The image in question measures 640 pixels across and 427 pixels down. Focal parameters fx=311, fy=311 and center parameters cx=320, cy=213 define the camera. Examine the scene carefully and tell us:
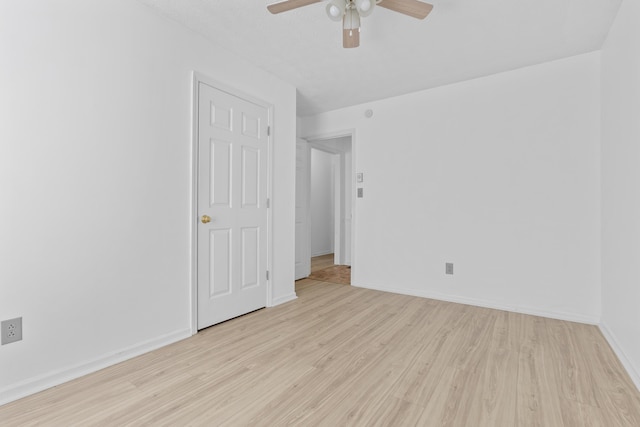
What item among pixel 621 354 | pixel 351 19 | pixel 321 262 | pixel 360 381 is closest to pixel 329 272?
pixel 321 262

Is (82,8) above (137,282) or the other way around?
above

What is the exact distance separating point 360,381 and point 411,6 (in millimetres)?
2231

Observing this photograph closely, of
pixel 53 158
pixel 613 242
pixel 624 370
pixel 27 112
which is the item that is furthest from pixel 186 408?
pixel 613 242

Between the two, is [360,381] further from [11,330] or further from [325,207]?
[325,207]

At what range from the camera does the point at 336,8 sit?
73.9 inches

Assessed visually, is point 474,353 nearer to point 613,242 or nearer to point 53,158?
point 613,242

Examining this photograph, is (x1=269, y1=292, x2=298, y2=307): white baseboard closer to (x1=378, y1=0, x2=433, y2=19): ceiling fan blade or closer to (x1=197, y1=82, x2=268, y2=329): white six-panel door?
(x1=197, y1=82, x2=268, y2=329): white six-panel door

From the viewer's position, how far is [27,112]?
5.51 ft

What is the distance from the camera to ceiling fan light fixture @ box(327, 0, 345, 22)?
6.14 feet

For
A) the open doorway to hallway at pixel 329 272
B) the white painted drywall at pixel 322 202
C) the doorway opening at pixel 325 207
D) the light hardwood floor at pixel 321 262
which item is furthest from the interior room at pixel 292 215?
the white painted drywall at pixel 322 202

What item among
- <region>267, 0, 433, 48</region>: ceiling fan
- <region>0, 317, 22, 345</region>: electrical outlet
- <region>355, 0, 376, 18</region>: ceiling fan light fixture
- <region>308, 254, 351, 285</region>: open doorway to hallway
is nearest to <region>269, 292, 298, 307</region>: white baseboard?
<region>308, 254, 351, 285</region>: open doorway to hallway

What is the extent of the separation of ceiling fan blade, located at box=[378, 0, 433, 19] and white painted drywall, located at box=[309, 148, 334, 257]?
16.4 ft

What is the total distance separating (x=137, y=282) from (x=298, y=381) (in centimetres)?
129

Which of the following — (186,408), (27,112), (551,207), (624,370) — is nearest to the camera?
(186,408)
